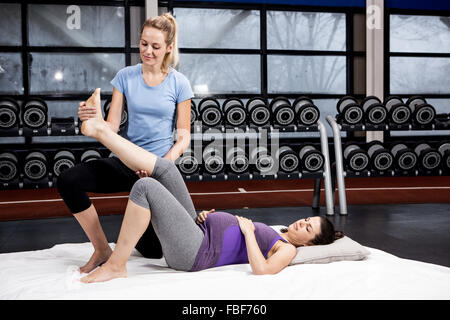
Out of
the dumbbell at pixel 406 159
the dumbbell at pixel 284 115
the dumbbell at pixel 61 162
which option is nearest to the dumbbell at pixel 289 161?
the dumbbell at pixel 284 115

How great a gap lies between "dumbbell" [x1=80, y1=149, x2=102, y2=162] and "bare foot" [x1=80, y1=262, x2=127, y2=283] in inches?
110

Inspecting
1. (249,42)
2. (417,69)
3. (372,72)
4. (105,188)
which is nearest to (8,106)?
(105,188)

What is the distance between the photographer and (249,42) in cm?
741

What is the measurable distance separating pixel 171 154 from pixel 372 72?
19.3 feet

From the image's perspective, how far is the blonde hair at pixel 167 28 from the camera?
2081 mm

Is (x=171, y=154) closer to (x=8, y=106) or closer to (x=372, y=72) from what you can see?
(x=8, y=106)

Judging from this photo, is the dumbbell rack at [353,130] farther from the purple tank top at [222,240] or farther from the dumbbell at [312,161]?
the purple tank top at [222,240]

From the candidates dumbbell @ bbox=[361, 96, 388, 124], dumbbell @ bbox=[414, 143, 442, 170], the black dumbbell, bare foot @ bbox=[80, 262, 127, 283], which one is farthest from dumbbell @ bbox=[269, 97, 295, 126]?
bare foot @ bbox=[80, 262, 127, 283]

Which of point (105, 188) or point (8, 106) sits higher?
point (8, 106)

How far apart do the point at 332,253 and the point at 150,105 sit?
1.13 meters

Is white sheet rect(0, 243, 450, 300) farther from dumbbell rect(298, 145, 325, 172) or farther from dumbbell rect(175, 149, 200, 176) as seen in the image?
dumbbell rect(298, 145, 325, 172)

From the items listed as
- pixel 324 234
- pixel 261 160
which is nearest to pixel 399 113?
pixel 261 160

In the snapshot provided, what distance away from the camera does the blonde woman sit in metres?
2.03

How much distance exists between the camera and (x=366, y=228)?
3.59 metres
